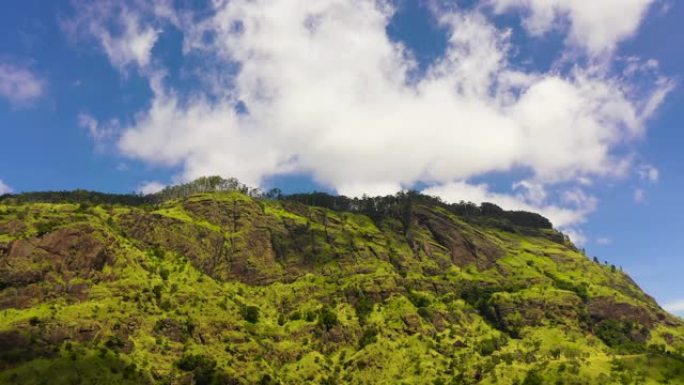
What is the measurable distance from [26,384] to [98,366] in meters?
22.4

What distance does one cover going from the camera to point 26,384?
180125mm

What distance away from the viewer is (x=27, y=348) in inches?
7721

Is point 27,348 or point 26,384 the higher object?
point 27,348

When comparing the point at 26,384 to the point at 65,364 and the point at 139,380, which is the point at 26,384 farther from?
the point at 139,380

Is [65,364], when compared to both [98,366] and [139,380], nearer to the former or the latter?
[98,366]

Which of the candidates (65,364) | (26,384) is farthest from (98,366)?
(26,384)

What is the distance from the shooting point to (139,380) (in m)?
199

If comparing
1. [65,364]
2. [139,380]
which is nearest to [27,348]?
[65,364]

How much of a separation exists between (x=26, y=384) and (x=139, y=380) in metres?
33.1

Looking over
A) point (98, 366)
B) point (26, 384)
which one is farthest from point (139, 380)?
point (26, 384)

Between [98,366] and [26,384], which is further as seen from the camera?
[98,366]

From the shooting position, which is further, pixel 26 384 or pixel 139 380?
pixel 139 380

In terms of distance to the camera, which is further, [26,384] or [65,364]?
[65,364]

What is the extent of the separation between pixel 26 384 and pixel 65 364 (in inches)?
550
